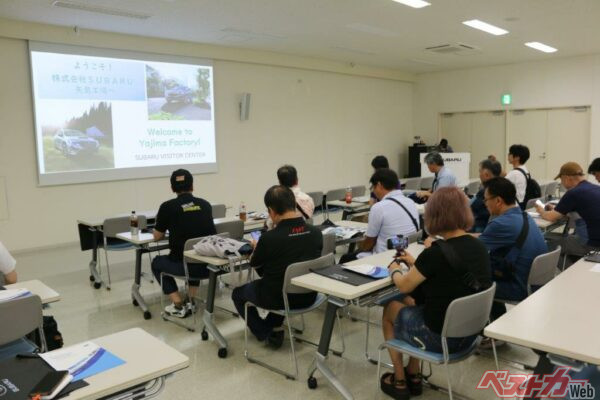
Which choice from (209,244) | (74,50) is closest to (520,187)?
(209,244)

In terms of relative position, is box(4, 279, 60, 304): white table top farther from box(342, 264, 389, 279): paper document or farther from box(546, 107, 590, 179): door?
box(546, 107, 590, 179): door

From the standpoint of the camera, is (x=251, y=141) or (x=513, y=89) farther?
(x=513, y=89)

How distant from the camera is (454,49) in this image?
372 inches

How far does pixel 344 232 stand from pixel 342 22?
13.2 feet

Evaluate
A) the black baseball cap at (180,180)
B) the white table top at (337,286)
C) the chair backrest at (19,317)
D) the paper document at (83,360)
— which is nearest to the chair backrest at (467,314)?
the white table top at (337,286)

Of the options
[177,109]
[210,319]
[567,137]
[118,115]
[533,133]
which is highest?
[177,109]

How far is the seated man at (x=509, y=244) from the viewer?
3260 mm

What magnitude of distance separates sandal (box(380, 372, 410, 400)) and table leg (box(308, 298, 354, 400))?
234mm

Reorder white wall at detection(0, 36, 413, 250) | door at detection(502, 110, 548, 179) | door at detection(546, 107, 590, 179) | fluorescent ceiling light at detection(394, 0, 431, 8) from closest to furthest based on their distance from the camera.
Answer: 1. fluorescent ceiling light at detection(394, 0, 431, 8)
2. white wall at detection(0, 36, 413, 250)
3. door at detection(546, 107, 590, 179)
4. door at detection(502, 110, 548, 179)

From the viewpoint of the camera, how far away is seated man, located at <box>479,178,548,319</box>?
3260mm

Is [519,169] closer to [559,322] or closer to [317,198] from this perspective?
[317,198]

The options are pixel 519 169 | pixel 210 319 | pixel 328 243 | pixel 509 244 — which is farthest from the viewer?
pixel 519 169

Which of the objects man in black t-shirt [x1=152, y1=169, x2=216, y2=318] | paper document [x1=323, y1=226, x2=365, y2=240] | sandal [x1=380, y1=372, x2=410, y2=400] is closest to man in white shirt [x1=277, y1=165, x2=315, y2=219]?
paper document [x1=323, y1=226, x2=365, y2=240]

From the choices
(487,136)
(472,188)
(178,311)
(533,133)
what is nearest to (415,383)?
(178,311)
